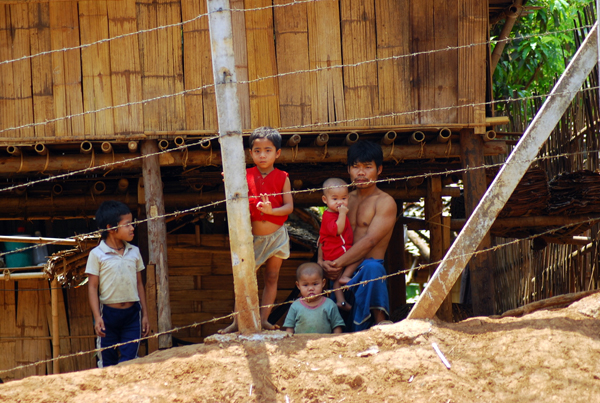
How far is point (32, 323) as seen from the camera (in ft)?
19.2

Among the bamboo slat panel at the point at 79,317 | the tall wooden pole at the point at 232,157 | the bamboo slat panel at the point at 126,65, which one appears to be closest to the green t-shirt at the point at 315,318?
the tall wooden pole at the point at 232,157

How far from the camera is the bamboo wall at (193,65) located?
4641 millimetres

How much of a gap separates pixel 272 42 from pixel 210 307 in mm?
3278

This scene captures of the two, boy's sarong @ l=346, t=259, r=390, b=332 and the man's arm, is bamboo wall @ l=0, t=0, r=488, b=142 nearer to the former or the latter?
the man's arm

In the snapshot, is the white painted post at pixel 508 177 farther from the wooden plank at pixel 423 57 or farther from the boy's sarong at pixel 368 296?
the wooden plank at pixel 423 57

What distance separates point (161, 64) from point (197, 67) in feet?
0.91

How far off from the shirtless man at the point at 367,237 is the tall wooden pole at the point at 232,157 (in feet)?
2.96

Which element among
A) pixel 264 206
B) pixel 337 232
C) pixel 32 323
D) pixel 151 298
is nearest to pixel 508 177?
pixel 337 232

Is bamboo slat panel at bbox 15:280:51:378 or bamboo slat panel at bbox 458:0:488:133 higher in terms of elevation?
bamboo slat panel at bbox 458:0:488:133

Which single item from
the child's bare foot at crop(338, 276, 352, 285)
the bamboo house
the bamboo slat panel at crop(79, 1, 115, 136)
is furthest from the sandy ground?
the bamboo slat panel at crop(79, 1, 115, 136)

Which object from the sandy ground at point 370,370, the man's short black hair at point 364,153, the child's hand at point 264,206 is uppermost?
the man's short black hair at point 364,153

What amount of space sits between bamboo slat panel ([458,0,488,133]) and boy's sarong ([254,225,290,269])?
1.79m

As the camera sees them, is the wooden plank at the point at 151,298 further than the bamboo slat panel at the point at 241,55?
No

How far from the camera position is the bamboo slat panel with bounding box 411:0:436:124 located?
4.76 metres
